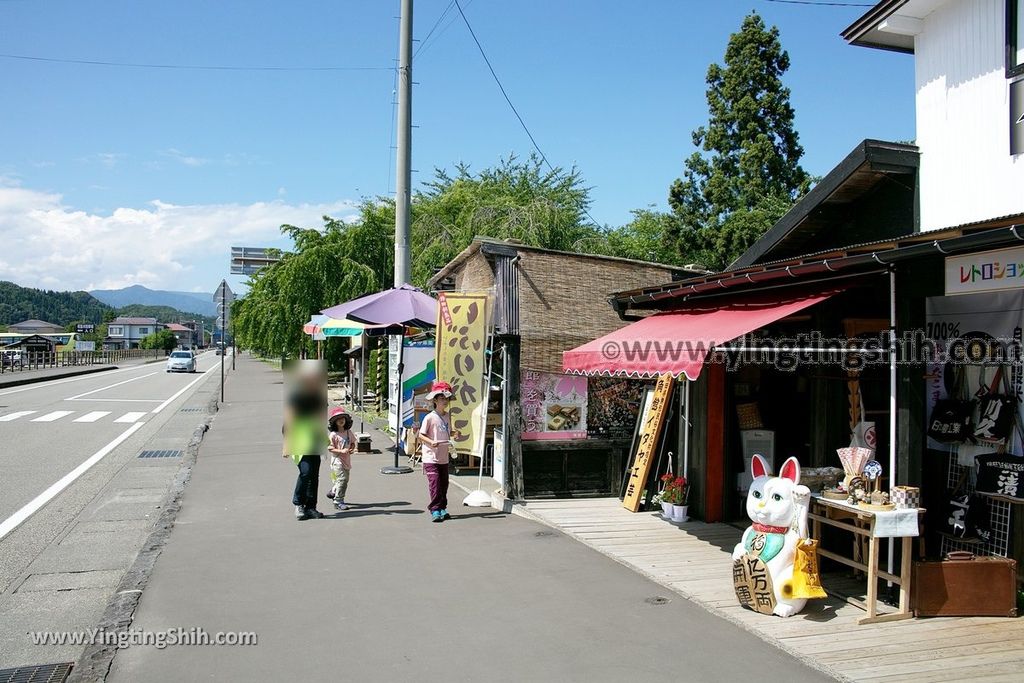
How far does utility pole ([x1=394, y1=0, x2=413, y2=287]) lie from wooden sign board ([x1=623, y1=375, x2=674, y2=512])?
25.1 ft

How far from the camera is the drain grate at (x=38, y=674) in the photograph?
15.3 ft

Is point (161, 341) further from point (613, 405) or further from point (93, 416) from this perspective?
point (613, 405)

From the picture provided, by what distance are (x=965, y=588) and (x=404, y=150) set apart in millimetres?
13763

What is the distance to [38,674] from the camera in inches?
187

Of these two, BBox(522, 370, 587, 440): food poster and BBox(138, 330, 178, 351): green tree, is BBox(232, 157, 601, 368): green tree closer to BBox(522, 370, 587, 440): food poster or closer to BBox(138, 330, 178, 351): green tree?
BBox(522, 370, 587, 440): food poster

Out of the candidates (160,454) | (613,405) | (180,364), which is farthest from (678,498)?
(180,364)

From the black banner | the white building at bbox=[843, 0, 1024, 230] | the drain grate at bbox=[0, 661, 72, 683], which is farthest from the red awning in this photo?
the drain grate at bbox=[0, 661, 72, 683]

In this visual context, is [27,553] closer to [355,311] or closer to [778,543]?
[355,311]

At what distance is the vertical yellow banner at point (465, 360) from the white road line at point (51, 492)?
17.1ft

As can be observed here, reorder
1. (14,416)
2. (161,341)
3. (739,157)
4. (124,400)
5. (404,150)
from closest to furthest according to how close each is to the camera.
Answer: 1. (404,150)
2. (14,416)
3. (124,400)
4. (739,157)
5. (161,341)

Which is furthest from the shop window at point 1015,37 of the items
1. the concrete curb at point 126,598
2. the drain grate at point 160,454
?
the drain grate at point 160,454

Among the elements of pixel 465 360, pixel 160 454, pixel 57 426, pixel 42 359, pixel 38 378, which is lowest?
A: pixel 160 454

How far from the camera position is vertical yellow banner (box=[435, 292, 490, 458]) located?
10359mm

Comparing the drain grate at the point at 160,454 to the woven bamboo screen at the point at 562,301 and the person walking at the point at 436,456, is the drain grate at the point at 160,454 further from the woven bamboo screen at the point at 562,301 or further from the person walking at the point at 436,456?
the woven bamboo screen at the point at 562,301
